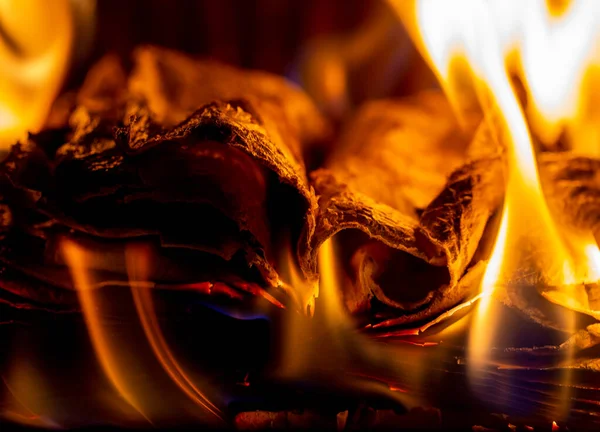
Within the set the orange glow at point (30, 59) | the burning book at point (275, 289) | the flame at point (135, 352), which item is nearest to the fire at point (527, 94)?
the burning book at point (275, 289)

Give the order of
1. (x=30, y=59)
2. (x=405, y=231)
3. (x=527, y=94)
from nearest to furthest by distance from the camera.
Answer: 1. (x=405, y=231)
2. (x=527, y=94)
3. (x=30, y=59)

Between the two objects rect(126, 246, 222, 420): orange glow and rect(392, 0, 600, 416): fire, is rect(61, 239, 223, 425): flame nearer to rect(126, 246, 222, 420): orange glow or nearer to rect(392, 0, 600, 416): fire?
rect(126, 246, 222, 420): orange glow

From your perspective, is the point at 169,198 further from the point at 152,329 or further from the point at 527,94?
the point at 527,94

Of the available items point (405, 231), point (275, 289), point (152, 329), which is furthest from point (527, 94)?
point (152, 329)

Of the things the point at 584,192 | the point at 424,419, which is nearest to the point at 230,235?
the point at 424,419

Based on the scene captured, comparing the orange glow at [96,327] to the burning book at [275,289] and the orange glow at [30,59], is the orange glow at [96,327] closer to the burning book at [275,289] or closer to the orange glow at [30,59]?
the burning book at [275,289]
